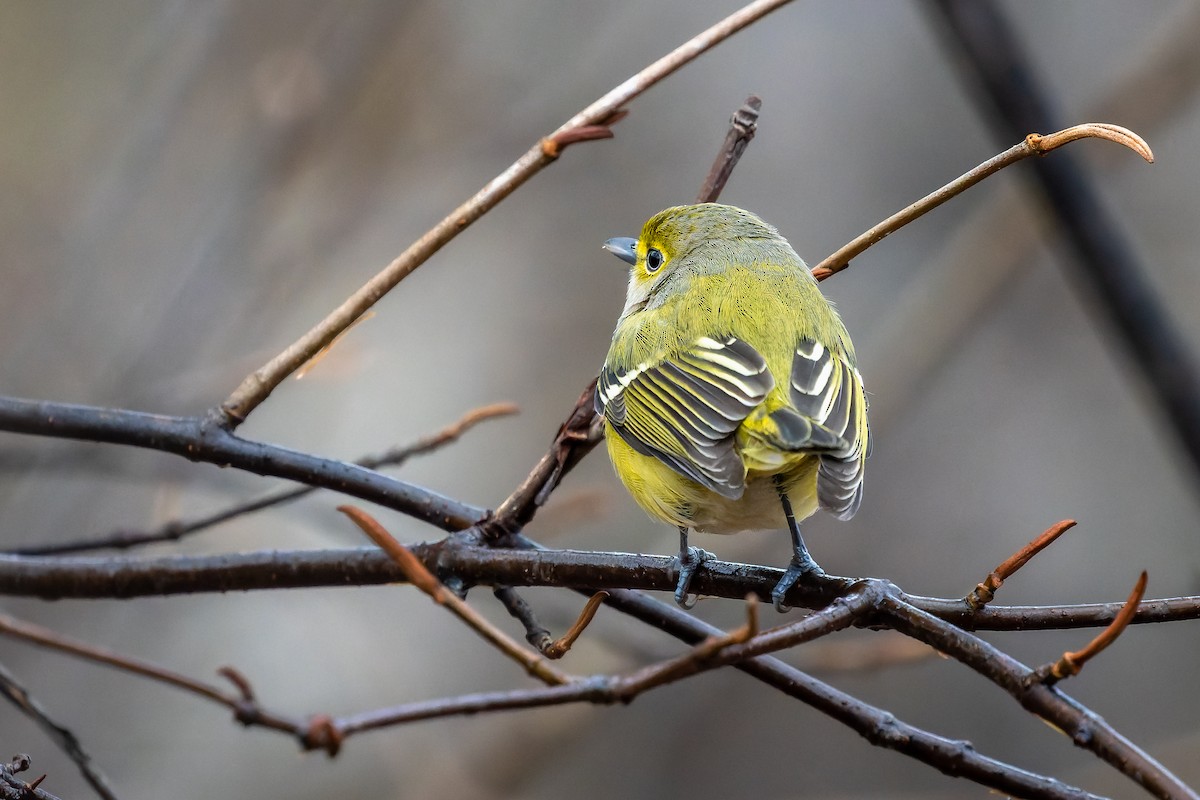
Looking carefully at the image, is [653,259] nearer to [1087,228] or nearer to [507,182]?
[1087,228]

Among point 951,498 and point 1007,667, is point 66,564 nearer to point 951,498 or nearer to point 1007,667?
point 1007,667

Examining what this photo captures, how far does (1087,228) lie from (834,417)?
1778 millimetres

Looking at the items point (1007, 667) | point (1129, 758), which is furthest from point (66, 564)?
point (1129, 758)

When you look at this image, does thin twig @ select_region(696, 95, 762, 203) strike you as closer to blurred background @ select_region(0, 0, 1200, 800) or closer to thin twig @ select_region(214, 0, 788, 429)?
thin twig @ select_region(214, 0, 788, 429)

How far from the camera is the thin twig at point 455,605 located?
1385 millimetres

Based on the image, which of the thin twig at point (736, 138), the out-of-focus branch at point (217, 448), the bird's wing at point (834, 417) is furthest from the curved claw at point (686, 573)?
the thin twig at point (736, 138)

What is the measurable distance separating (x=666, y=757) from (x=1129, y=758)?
4.72 metres

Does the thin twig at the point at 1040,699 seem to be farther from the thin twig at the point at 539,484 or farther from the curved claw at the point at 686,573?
the thin twig at the point at 539,484

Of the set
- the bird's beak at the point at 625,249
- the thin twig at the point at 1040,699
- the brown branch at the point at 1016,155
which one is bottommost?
the thin twig at the point at 1040,699

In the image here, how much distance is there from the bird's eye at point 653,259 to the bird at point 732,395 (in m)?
0.08

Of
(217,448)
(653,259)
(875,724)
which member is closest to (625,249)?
(653,259)

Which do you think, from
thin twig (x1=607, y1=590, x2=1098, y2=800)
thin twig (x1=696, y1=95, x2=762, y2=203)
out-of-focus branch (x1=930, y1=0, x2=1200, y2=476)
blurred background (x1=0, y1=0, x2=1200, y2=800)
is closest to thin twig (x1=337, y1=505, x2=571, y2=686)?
thin twig (x1=607, y1=590, x2=1098, y2=800)

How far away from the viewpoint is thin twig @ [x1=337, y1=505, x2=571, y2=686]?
138 cm

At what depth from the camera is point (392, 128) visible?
532 cm
